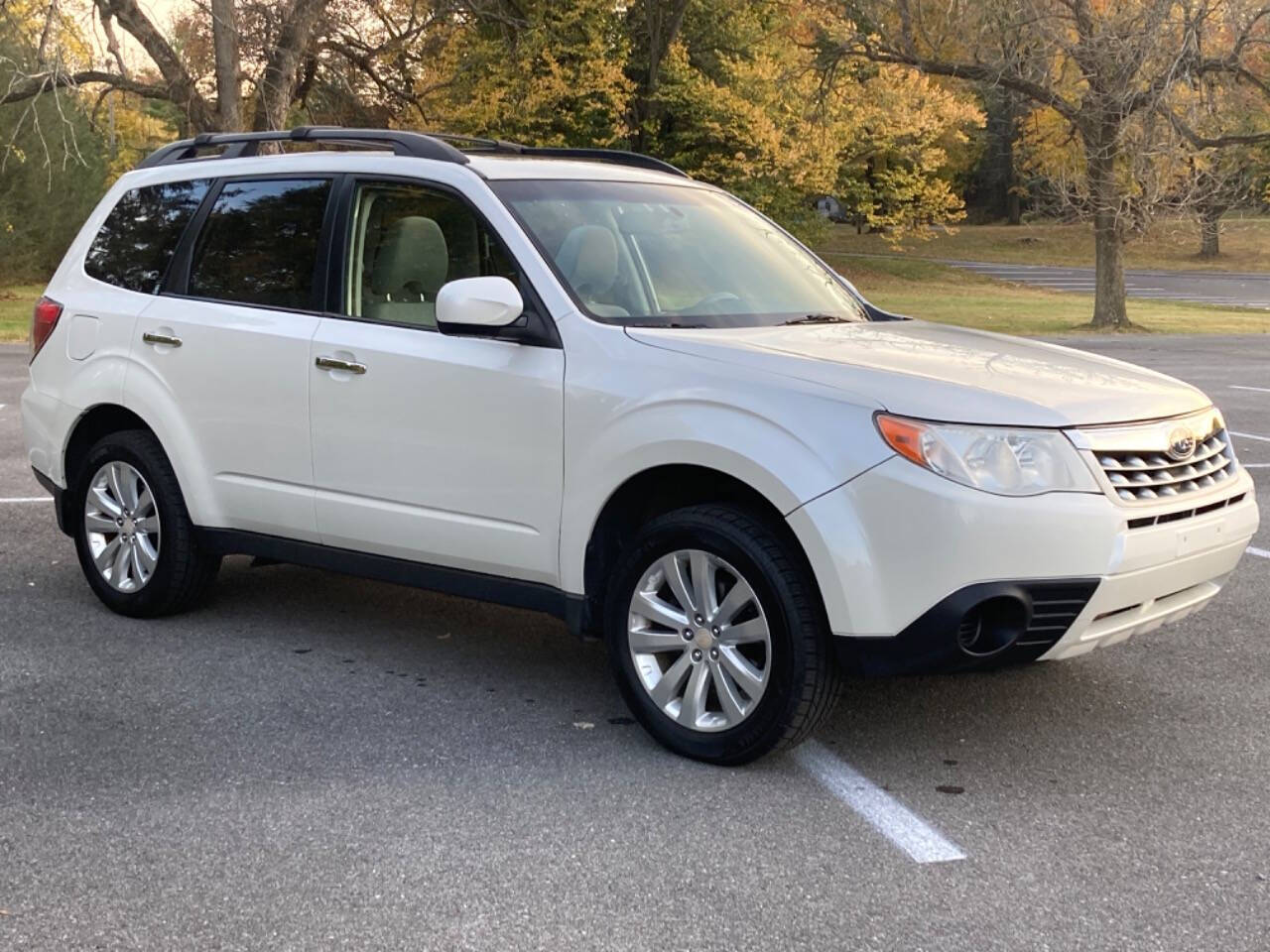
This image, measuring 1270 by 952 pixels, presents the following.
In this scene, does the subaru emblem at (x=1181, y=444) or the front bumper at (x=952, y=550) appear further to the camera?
the subaru emblem at (x=1181, y=444)

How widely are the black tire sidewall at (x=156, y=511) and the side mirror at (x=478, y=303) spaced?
172cm

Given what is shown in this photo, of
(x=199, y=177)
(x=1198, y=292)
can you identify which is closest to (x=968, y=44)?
(x=1198, y=292)

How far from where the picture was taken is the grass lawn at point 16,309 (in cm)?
2216

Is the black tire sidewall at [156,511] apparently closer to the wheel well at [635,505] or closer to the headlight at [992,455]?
the wheel well at [635,505]

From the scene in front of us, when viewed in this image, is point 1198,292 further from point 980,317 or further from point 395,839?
point 395,839

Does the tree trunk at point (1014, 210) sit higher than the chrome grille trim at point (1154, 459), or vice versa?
the tree trunk at point (1014, 210)

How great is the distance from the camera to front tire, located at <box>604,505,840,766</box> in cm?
421

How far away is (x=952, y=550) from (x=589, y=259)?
1.73 metres

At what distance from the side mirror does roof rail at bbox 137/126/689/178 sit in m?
0.76

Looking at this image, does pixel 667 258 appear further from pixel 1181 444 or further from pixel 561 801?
pixel 561 801

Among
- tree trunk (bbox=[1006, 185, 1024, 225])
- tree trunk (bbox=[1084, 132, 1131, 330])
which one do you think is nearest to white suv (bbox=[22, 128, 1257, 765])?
tree trunk (bbox=[1084, 132, 1131, 330])

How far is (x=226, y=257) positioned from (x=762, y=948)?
12.1 ft

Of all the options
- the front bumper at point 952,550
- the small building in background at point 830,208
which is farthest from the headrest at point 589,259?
the small building in background at point 830,208

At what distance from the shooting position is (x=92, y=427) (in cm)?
625
